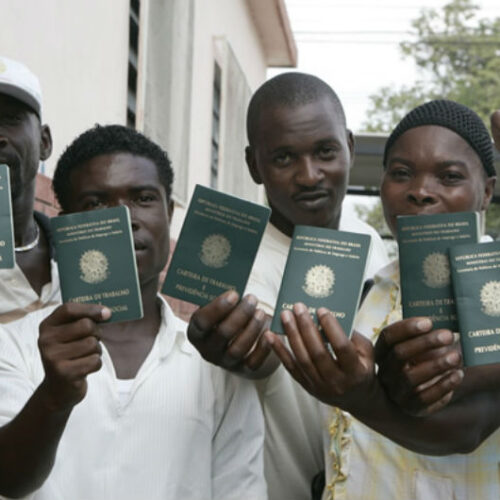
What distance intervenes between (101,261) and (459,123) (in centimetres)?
101

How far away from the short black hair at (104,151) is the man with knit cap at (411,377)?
678mm

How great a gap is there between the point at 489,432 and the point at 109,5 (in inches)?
165

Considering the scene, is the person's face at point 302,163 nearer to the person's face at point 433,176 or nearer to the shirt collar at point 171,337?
the person's face at point 433,176

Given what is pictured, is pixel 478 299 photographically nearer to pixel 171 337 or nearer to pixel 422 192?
pixel 422 192

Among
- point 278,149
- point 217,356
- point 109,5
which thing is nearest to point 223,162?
point 109,5

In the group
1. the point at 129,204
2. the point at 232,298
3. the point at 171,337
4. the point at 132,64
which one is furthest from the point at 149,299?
the point at 132,64

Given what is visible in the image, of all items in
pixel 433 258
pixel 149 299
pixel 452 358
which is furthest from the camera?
pixel 149 299

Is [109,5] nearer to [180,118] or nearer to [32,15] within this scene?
[32,15]

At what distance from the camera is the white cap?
8.56 feet

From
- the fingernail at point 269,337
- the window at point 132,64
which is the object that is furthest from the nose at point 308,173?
the window at point 132,64

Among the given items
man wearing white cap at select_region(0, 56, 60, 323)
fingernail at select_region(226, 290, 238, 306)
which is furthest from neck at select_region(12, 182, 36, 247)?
fingernail at select_region(226, 290, 238, 306)

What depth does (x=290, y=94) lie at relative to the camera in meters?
2.62

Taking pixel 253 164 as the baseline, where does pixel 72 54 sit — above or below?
above

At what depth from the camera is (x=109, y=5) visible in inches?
210
